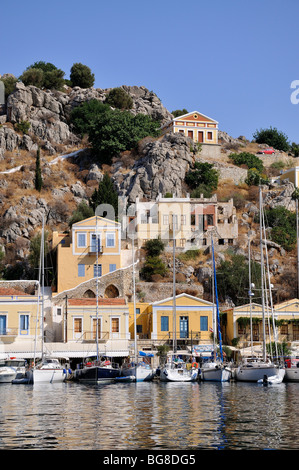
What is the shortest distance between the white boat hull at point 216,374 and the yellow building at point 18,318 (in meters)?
17.2

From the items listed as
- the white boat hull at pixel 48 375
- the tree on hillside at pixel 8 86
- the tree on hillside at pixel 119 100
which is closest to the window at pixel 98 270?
the white boat hull at pixel 48 375

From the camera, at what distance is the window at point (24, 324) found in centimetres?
6147

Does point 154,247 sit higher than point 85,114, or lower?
lower

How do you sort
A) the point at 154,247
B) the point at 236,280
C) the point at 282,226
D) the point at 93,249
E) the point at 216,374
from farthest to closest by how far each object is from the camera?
the point at 282,226 < the point at 154,247 < the point at 93,249 < the point at 236,280 < the point at 216,374

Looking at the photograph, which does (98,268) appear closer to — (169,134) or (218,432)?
(169,134)

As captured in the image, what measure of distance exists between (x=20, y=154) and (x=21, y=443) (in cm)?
9020

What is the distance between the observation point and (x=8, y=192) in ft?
312

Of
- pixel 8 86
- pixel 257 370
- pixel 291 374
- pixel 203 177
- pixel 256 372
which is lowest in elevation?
pixel 291 374

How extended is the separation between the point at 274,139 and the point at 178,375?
92835mm

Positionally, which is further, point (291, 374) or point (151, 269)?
point (151, 269)

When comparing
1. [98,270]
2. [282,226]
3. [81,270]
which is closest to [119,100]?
[282,226]

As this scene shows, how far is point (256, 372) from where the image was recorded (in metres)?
49.4

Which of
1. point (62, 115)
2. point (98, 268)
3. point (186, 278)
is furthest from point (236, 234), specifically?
point (62, 115)

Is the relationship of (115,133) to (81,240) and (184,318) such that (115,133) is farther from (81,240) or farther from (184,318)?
(184,318)
